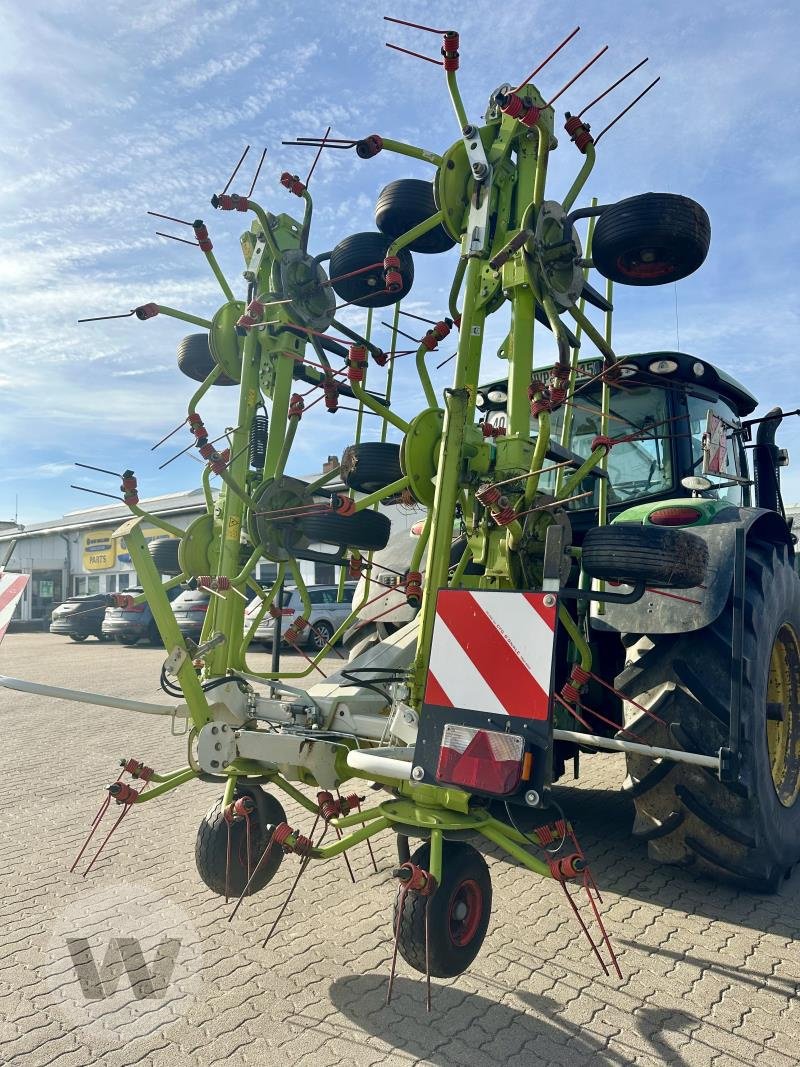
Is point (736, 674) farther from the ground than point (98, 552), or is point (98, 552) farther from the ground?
point (98, 552)

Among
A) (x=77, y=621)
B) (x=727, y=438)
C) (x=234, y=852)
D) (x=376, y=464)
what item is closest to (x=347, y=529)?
(x=376, y=464)

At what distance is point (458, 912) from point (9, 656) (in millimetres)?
16230

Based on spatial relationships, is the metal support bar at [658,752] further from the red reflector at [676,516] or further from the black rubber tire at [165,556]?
the black rubber tire at [165,556]

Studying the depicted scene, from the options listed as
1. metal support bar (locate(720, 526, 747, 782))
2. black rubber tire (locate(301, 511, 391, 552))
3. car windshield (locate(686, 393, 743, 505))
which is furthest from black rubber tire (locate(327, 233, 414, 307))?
metal support bar (locate(720, 526, 747, 782))

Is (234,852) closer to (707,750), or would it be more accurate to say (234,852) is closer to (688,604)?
(707,750)

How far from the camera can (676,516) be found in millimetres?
3615

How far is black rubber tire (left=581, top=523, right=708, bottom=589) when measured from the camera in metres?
2.74

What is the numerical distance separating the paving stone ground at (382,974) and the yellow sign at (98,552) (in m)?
28.8

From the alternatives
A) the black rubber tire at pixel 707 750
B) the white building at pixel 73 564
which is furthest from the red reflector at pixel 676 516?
the white building at pixel 73 564

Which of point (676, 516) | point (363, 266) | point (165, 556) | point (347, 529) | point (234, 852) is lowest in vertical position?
point (234, 852)

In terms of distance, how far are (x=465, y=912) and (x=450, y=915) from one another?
9 cm

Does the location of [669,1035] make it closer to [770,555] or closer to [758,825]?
[758,825]

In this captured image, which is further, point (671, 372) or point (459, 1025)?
point (671, 372)

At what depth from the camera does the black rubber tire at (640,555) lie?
108 inches
